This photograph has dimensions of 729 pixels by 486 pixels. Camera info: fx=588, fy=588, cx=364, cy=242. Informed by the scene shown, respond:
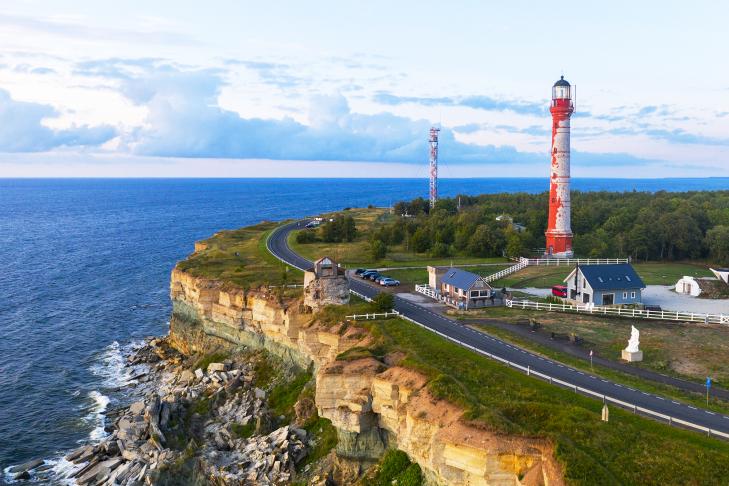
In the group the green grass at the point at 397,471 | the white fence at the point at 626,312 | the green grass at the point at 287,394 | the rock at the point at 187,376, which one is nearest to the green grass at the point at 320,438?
the green grass at the point at 287,394

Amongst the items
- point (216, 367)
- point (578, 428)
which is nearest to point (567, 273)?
point (216, 367)

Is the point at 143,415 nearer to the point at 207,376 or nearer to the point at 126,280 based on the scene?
the point at 207,376

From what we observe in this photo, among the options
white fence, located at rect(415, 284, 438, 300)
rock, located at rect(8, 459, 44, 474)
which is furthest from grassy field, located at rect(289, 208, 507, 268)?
rock, located at rect(8, 459, 44, 474)

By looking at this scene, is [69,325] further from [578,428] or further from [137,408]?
[578,428]

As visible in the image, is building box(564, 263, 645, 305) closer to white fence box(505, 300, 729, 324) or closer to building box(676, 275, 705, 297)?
white fence box(505, 300, 729, 324)

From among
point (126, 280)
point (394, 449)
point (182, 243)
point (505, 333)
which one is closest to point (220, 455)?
point (394, 449)

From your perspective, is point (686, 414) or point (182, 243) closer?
point (686, 414)

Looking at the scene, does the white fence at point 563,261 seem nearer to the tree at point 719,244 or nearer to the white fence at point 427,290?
the tree at point 719,244
